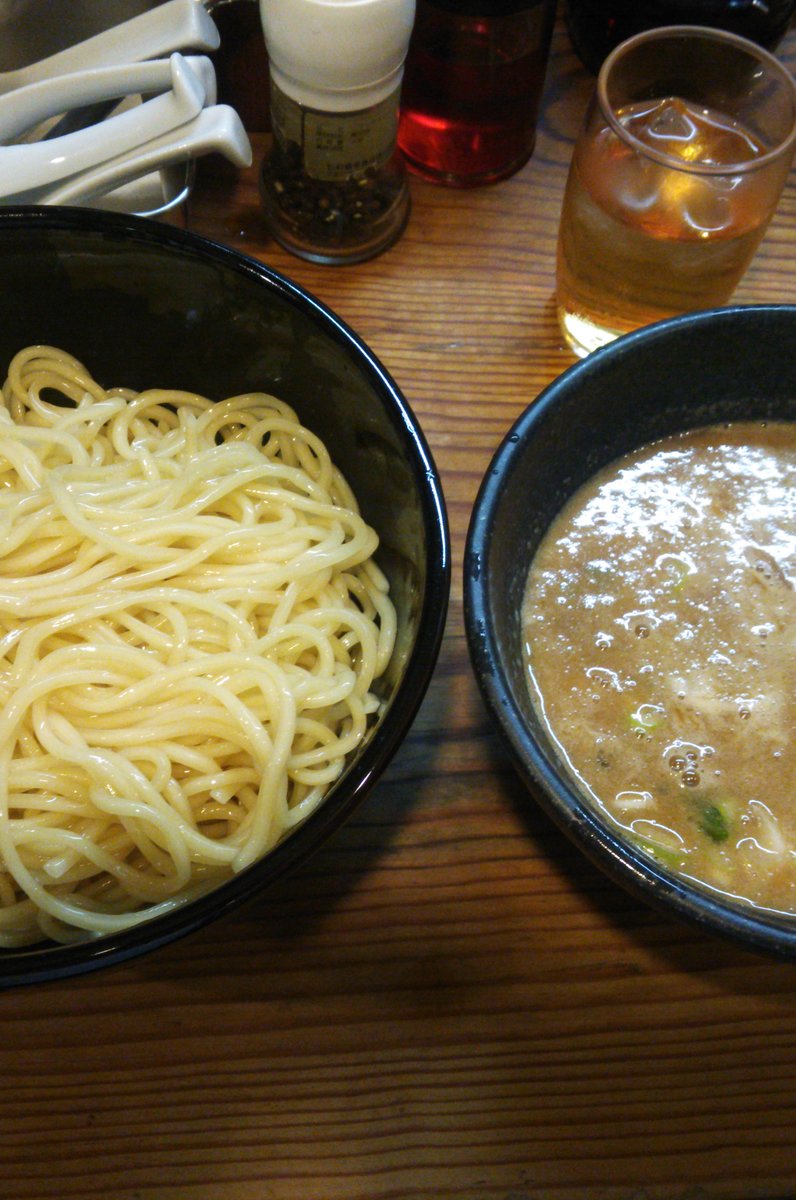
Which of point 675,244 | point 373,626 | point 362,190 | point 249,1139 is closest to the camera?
point 249,1139

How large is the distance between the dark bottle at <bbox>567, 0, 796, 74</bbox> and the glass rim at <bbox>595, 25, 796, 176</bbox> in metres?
0.34

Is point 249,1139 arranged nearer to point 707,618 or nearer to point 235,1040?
point 235,1040

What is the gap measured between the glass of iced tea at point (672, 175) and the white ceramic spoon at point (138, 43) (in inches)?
21.0

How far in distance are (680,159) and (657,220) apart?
0.24 ft

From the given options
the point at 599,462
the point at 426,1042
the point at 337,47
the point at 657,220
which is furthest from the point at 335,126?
the point at 426,1042

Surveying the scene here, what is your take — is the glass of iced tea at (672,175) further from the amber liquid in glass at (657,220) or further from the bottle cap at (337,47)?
the bottle cap at (337,47)

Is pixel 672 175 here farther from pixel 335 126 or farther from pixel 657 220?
pixel 335 126

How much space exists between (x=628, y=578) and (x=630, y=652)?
9 cm

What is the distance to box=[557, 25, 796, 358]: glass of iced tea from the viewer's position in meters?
1.23

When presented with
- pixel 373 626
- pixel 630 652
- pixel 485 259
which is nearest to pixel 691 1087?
pixel 630 652

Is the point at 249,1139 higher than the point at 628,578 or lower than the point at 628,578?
lower

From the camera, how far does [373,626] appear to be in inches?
42.9

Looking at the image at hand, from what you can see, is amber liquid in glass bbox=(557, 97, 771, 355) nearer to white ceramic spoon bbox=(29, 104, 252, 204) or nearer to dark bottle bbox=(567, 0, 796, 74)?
dark bottle bbox=(567, 0, 796, 74)

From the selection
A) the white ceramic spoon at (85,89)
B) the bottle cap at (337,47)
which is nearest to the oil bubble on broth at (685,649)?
the bottle cap at (337,47)
